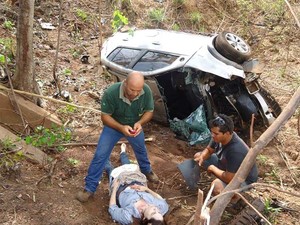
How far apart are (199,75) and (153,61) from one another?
862mm

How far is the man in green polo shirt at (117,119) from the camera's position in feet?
16.4

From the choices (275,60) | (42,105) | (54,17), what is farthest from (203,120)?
(54,17)

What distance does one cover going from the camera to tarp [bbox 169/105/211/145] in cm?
679

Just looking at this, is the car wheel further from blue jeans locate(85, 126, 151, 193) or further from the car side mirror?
blue jeans locate(85, 126, 151, 193)

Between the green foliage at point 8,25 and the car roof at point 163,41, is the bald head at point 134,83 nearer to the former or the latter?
the car roof at point 163,41

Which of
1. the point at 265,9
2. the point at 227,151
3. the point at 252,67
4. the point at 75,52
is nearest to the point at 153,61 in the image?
the point at 252,67

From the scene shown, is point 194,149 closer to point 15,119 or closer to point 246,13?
point 15,119

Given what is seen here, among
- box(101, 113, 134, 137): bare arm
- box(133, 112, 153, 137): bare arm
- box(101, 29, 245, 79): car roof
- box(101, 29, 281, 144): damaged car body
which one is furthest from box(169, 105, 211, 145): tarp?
box(101, 113, 134, 137): bare arm

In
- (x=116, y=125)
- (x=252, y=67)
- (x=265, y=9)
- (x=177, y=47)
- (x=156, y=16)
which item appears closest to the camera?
(x=116, y=125)

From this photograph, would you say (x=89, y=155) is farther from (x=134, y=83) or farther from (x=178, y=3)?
(x=178, y=3)

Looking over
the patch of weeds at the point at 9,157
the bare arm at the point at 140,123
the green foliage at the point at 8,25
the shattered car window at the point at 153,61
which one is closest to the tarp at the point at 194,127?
the shattered car window at the point at 153,61

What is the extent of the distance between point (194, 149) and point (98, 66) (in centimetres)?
362

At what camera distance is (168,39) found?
7.31 metres

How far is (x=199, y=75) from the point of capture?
264 inches
